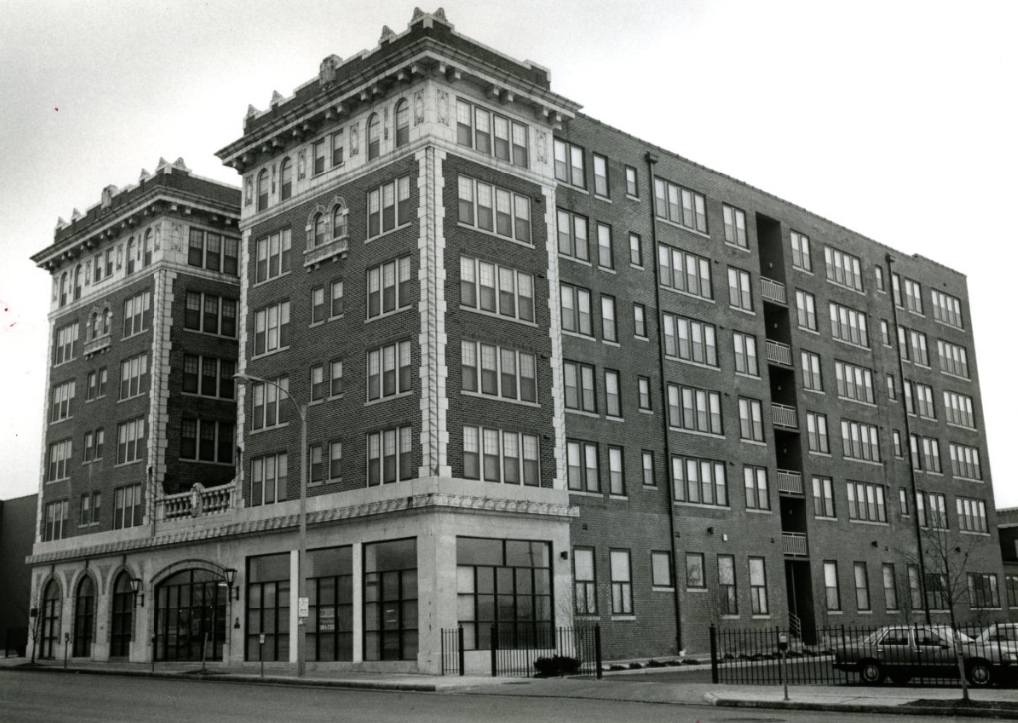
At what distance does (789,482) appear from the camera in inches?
2387

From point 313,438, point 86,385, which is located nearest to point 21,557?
point 86,385

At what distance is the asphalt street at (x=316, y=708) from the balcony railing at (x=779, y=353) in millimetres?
34688

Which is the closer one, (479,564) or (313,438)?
(479,564)

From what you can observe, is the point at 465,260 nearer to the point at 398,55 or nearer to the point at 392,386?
the point at 392,386

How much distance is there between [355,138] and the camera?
159 feet

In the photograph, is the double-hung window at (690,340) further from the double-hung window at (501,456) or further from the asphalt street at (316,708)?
the asphalt street at (316,708)

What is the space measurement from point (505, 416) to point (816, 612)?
24.5m

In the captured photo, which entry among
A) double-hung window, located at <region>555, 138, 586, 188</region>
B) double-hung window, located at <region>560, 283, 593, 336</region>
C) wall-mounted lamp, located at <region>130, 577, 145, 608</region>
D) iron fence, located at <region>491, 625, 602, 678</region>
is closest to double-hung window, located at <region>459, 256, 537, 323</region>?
double-hung window, located at <region>560, 283, 593, 336</region>

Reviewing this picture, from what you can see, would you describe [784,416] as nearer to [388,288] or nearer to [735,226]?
[735,226]

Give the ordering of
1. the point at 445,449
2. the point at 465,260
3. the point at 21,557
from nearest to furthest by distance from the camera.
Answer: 1. the point at 445,449
2. the point at 465,260
3. the point at 21,557

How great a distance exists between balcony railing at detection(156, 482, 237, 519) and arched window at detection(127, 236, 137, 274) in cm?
1363

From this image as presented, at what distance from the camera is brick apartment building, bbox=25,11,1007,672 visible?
1724 inches

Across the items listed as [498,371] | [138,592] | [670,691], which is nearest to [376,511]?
[498,371]

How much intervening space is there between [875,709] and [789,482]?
3744 centimetres
